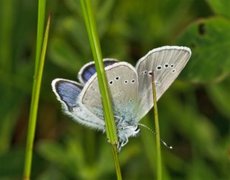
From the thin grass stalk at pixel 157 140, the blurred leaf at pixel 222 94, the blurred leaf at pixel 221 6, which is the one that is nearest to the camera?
the thin grass stalk at pixel 157 140

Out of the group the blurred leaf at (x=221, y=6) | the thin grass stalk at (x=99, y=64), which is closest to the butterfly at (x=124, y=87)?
the thin grass stalk at (x=99, y=64)

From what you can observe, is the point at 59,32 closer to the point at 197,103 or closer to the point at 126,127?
the point at 197,103

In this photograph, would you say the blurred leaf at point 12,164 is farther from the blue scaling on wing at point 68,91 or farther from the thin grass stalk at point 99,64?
the thin grass stalk at point 99,64

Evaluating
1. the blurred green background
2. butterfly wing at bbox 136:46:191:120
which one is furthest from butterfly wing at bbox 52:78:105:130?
the blurred green background

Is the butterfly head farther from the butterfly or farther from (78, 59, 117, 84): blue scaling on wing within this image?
(78, 59, 117, 84): blue scaling on wing

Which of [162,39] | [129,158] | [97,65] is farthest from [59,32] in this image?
[97,65]

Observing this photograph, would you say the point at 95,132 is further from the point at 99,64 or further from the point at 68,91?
the point at 99,64
